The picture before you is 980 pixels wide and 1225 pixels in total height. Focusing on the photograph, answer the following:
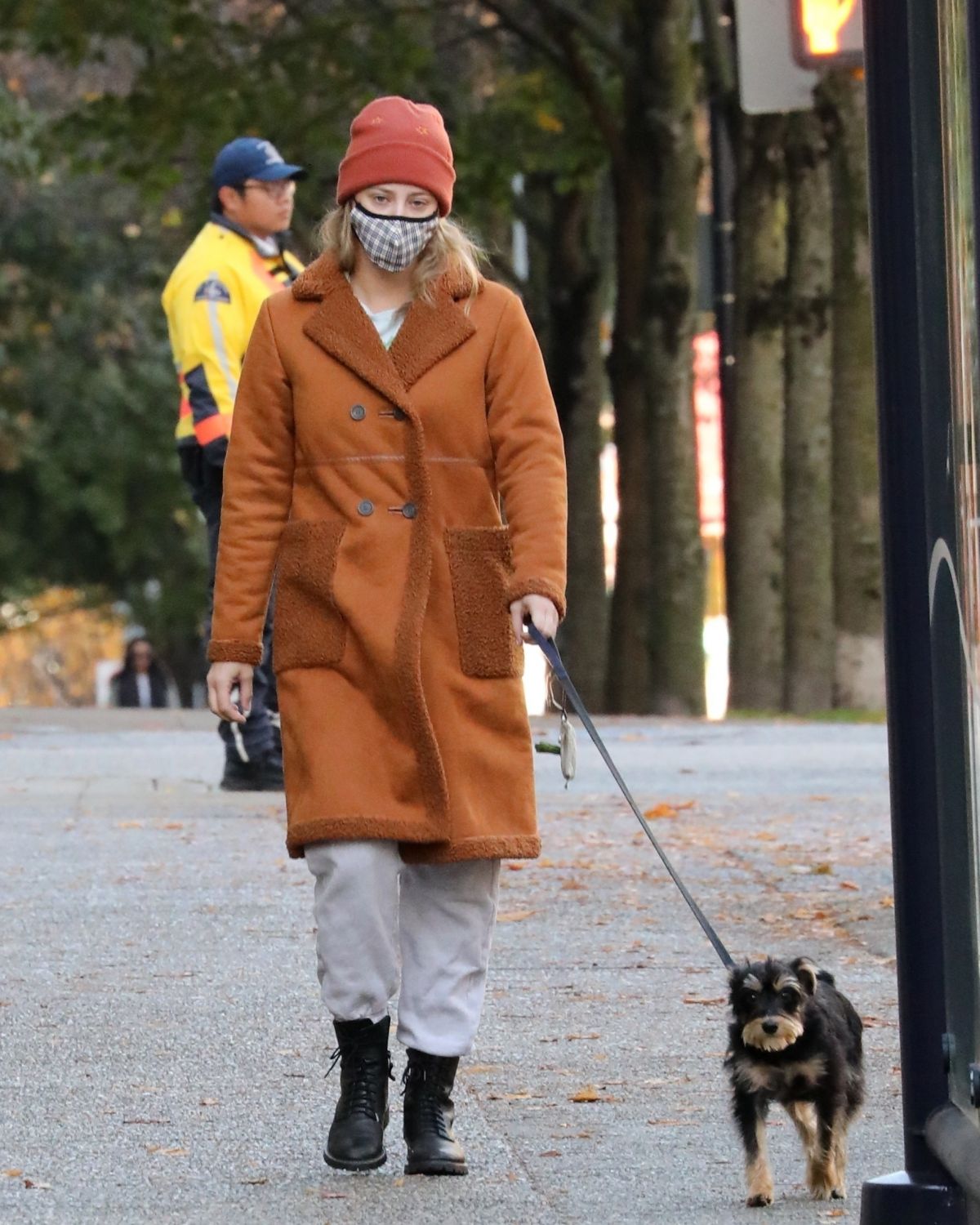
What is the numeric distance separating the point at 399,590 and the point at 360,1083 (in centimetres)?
86

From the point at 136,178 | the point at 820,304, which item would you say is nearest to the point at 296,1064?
the point at 820,304

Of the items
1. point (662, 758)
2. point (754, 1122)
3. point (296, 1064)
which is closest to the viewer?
point (754, 1122)

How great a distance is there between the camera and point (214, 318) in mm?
9484

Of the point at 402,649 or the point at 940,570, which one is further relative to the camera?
the point at 402,649

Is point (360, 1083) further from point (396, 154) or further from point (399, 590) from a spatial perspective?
point (396, 154)

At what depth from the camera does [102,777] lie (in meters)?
11.5

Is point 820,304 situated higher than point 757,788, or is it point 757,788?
point 820,304

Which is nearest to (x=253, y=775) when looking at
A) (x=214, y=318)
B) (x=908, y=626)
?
(x=214, y=318)

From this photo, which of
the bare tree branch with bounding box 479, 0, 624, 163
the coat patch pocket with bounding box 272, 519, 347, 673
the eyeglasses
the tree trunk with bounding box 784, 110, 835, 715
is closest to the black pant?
the eyeglasses

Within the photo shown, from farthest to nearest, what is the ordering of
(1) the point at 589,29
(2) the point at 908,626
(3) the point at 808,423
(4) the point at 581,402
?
(4) the point at 581,402
(1) the point at 589,29
(3) the point at 808,423
(2) the point at 908,626

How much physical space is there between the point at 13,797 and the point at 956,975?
6916mm

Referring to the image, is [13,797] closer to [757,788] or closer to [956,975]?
[757,788]

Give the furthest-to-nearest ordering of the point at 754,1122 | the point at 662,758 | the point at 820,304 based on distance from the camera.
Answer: the point at 820,304 → the point at 662,758 → the point at 754,1122

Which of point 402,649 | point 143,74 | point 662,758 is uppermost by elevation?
point 143,74
